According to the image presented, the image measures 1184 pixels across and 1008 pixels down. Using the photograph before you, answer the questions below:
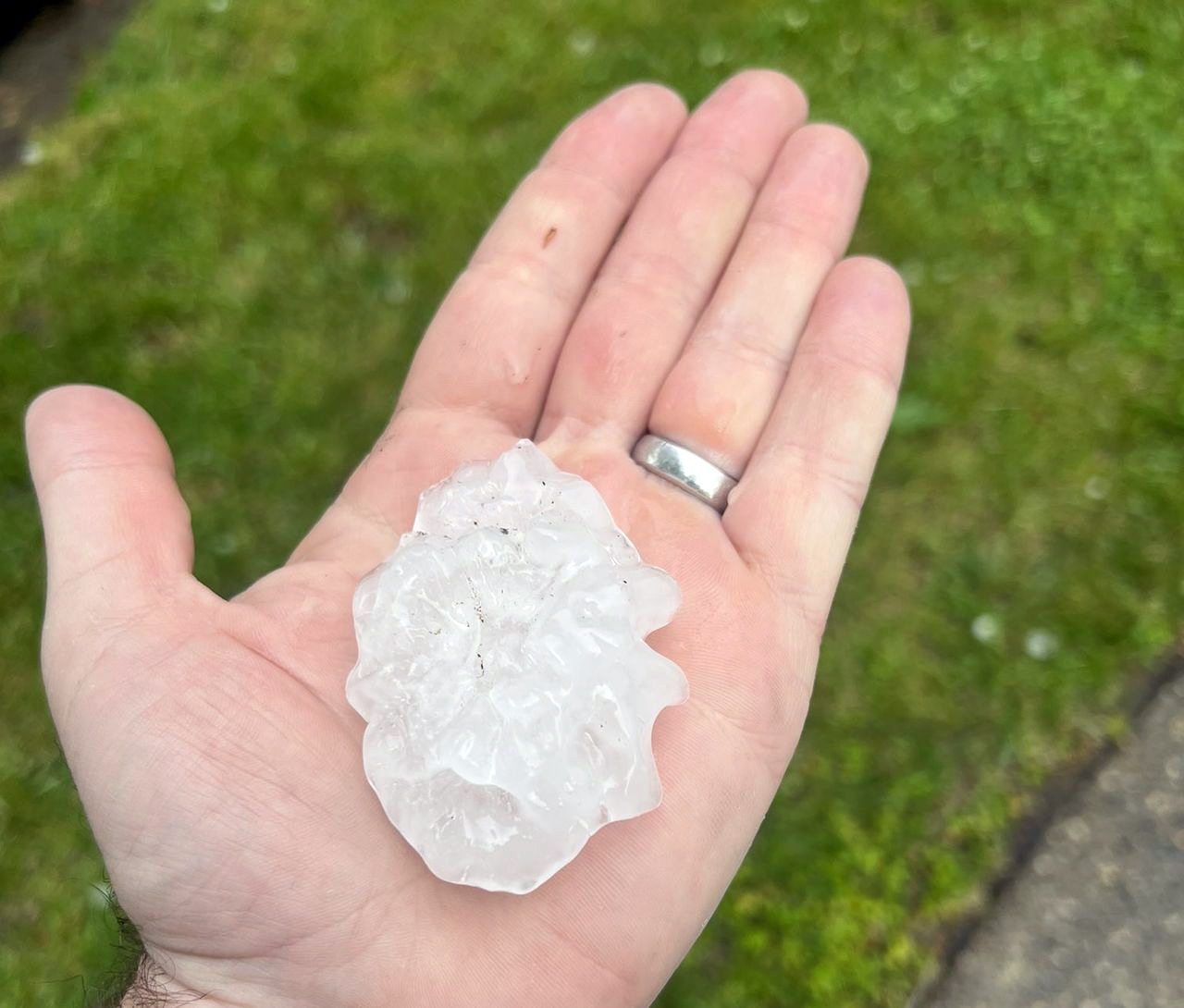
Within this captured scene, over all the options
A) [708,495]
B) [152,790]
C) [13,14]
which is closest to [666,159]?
[708,495]

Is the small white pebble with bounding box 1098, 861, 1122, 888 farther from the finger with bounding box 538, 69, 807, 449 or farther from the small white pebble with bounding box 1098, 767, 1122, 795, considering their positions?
the finger with bounding box 538, 69, 807, 449

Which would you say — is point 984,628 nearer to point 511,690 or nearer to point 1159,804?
point 1159,804

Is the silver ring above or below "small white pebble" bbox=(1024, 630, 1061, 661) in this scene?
above

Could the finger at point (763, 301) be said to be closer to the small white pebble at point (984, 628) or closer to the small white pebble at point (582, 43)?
the small white pebble at point (984, 628)

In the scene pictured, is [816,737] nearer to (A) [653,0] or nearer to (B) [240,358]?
(B) [240,358]

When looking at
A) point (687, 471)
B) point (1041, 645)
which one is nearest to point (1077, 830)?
point (1041, 645)

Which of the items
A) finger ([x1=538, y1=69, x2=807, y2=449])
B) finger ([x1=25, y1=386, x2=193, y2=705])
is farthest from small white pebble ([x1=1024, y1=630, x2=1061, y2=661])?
finger ([x1=25, y1=386, x2=193, y2=705])

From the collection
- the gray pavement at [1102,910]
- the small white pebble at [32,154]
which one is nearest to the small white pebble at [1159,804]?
the gray pavement at [1102,910]
